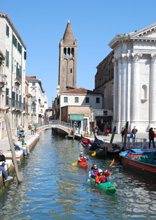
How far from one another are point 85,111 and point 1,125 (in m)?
23.3

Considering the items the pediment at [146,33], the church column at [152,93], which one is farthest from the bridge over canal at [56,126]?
the pediment at [146,33]

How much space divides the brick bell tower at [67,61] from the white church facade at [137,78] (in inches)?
1530

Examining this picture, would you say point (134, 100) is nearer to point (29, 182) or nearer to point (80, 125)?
point (80, 125)

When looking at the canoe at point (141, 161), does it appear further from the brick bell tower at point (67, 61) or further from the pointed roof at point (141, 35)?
the brick bell tower at point (67, 61)

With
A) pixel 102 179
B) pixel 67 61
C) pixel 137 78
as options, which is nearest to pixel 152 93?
pixel 137 78

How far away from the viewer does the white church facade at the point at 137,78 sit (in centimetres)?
3966

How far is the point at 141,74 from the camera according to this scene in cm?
4053

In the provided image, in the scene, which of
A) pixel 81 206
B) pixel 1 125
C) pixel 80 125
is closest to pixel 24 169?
pixel 81 206

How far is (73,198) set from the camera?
468 inches

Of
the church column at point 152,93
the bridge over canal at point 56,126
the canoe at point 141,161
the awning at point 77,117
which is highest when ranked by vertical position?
the church column at point 152,93

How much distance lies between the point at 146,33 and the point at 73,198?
104ft

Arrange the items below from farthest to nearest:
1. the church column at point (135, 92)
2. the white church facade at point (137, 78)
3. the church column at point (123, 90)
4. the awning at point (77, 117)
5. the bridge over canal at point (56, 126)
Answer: the awning at point (77, 117), the bridge over canal at point (56, 126), the church column at point (123, 90), the church column at point (135, 92), the white church facade at point (137, 78)

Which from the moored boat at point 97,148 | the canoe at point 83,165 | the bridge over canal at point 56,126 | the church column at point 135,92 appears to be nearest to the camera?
the canoe at point 83,165

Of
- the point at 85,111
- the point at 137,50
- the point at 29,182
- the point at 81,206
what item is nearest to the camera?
the point at 81,206
